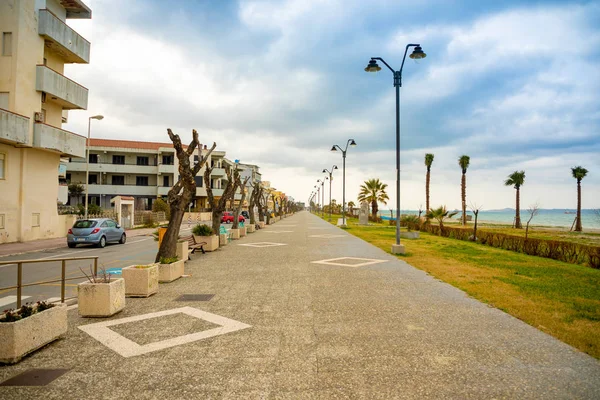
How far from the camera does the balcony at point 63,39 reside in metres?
23.2

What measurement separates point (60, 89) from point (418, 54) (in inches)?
849

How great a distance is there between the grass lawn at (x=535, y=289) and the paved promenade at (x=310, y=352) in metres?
0.48

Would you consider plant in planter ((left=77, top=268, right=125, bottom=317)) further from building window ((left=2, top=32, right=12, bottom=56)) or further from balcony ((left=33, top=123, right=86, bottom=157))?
building window ((left=2, top=32, right=12, bottom=56))

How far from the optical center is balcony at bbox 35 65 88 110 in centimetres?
2323

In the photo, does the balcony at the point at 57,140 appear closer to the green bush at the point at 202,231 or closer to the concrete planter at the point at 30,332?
the green bush at the point at 202,231

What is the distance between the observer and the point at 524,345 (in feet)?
18.1

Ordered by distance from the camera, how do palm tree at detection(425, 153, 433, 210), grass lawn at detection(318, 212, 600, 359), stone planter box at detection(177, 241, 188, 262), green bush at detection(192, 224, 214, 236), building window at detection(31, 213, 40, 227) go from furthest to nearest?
1. palm tree at detection(425, 153, 433, 210)
2. building window at detection(31, 213, 40, 227)
3. green bush at detection(192, 224, 214, 236)
4. stone planter box at detection(177, 241, 188, 262)
5. grass lawn at detection(318, 212, 600, 359)

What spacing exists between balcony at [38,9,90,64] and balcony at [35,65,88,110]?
1.81 metres

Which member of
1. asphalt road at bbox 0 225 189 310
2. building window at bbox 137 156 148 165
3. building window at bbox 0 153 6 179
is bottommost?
asphalt road at bbox 0 225 189 310

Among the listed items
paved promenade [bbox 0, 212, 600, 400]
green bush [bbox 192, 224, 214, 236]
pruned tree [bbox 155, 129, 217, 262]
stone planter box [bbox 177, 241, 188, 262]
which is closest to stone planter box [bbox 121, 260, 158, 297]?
paved promenade [bbox 0, 212, 600, 400]

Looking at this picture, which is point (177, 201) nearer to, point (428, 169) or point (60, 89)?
point (60, 89)

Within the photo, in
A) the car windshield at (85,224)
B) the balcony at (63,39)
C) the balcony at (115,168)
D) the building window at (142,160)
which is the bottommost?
the car windshield at (85,224)

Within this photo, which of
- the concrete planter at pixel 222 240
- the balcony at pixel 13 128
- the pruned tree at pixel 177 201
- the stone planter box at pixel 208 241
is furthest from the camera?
the concrete planter at pixel 222 240

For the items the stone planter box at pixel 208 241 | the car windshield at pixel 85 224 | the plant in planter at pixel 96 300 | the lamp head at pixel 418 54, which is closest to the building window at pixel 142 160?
the car windshield at pixel 85 224
